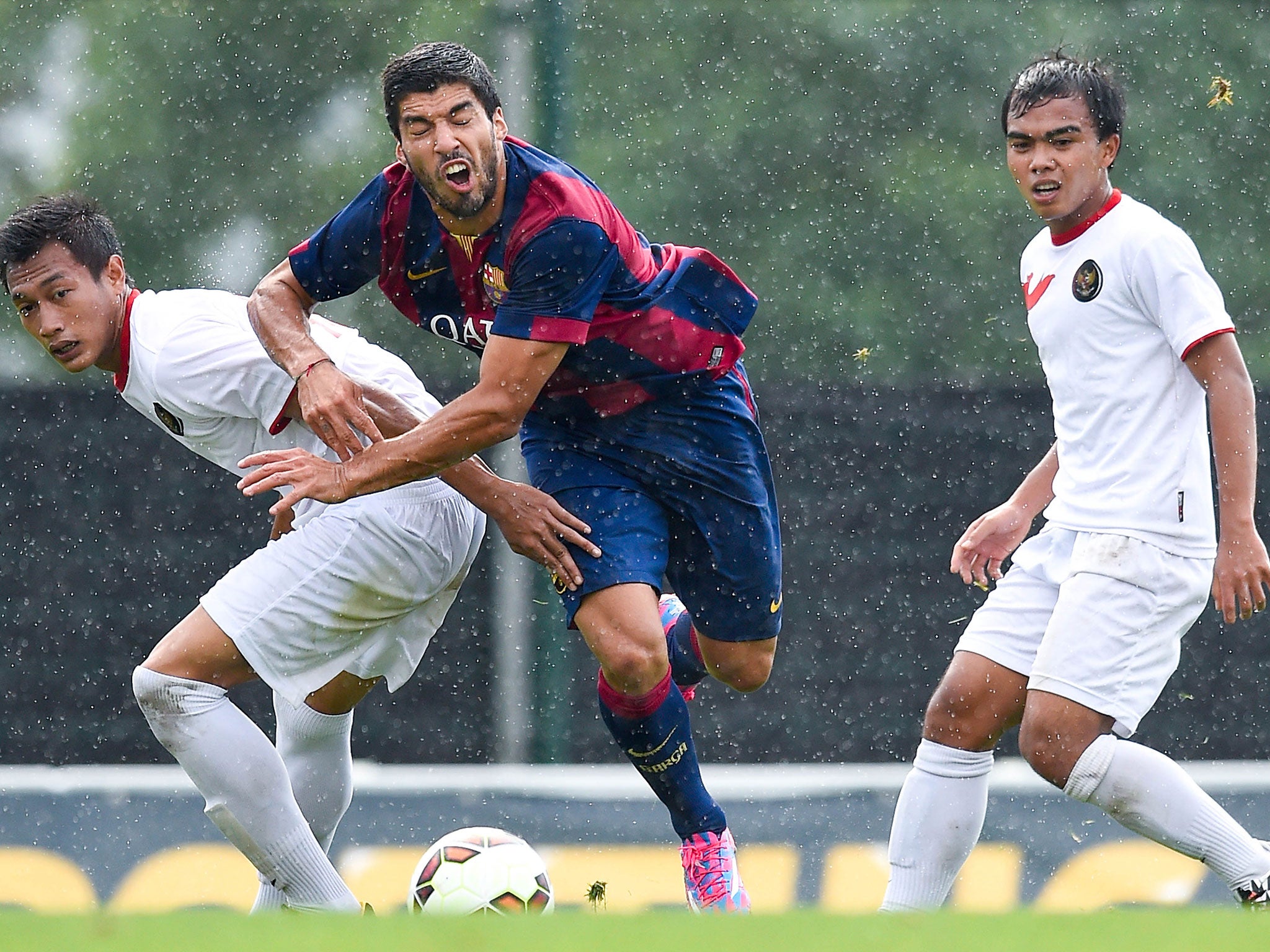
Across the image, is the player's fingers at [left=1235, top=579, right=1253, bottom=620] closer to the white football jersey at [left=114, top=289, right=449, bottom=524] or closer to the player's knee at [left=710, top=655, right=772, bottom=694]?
the player's knee at [left=710, top=655, right=772, bottom=694]

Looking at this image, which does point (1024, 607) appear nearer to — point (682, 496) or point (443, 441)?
point (682, 496)

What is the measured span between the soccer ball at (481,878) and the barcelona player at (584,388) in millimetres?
361

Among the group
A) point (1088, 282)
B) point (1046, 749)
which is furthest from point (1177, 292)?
point (1046, 749)

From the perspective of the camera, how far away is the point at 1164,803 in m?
3.14

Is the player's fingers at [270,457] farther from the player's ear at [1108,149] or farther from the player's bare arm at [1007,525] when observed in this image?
the player's ear at [1108,149]

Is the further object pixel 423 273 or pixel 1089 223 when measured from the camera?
pixel 423 273

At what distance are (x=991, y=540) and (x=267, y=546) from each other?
1611mm

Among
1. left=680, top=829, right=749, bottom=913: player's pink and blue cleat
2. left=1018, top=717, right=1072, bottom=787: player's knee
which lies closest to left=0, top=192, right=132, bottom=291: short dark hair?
left=680, top=829, right=749, bottom=913: player's pink and blue cleat

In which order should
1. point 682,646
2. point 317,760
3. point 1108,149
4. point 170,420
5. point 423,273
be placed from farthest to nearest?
point 682,646 → point 317,760 → point 170,420 → point 423,273 → point 1108,149

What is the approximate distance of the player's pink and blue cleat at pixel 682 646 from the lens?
4.02 m

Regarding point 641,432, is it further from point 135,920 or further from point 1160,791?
point 135,920

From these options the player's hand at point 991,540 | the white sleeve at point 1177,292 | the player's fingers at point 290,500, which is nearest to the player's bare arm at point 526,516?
the player's fingers at point 290,500

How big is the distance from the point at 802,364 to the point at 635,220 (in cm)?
103

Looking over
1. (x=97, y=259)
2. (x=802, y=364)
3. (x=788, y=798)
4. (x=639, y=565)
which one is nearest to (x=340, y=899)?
(x=639, y=565)
